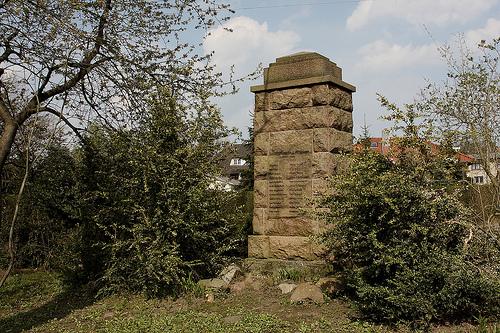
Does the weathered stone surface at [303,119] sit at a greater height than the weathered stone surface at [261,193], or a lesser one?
greater

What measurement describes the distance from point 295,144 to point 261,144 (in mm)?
611

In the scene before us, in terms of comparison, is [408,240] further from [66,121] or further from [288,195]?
[66,121]

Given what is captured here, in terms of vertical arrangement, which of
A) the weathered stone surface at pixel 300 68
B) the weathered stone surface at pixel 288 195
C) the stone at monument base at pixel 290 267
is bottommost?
the stone at monument base at pixel 290 267

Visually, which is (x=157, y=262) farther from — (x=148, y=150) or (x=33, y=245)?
(x=33, y=245)

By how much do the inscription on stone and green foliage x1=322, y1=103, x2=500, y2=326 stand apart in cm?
140

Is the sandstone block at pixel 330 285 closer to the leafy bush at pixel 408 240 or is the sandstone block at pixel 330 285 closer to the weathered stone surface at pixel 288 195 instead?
the leafy bush at pixel 408 240

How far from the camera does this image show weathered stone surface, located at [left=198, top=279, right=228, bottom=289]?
24.0 ft

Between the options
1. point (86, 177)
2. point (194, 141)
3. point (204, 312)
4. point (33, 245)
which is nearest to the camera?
point (204, 312)

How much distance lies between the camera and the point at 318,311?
6.22 m

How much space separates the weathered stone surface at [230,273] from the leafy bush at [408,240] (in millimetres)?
1720

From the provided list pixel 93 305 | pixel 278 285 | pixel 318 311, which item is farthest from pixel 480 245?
pixel 93 305

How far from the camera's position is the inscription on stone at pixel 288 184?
8008 mm

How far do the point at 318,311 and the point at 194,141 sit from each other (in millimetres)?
3357

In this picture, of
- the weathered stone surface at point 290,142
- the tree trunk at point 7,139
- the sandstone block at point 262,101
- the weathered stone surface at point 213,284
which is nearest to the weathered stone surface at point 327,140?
the weathered stone surface at point 290,142
